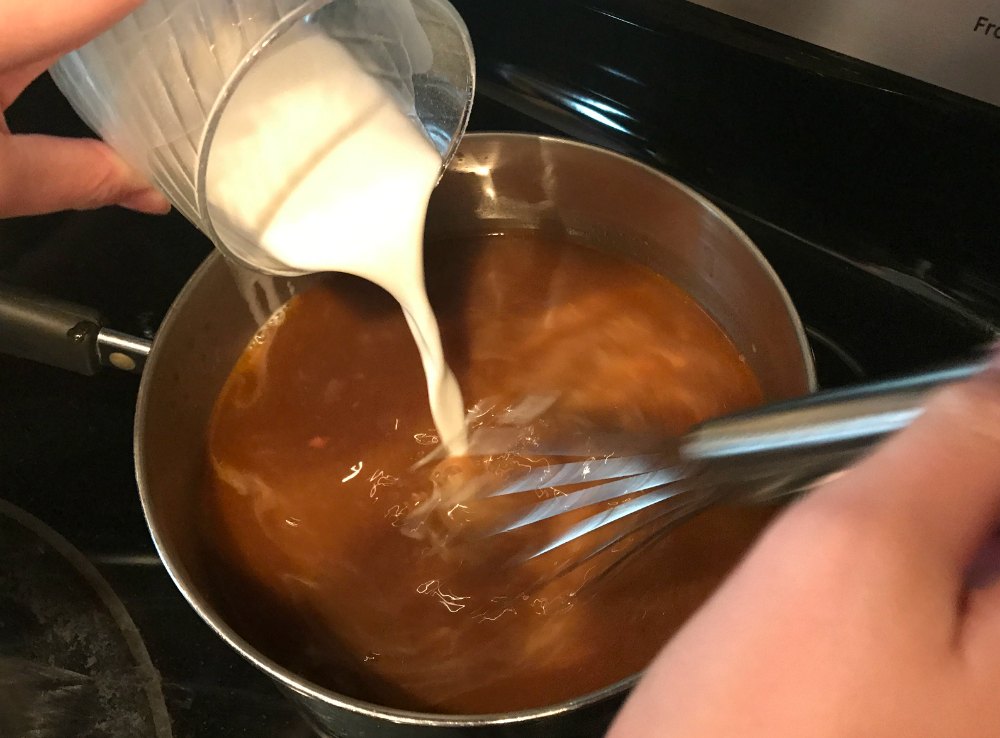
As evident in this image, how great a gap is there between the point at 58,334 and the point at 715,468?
48 centimetres

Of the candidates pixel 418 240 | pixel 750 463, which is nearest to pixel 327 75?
pixel 418 240

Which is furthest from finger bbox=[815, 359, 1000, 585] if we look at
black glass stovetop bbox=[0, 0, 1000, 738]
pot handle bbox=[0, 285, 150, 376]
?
pot handle bbox=[0, 285, 150, 376]

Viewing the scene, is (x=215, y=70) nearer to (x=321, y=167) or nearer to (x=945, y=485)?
(x=321, y=167)

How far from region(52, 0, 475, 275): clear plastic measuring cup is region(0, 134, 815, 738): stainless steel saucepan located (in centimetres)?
14

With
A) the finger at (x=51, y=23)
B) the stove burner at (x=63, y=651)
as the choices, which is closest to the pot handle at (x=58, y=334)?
the stove burner at (x=63, y=651)

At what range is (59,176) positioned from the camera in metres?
0.58

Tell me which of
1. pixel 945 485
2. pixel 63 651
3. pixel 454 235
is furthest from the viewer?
pixel 454 235

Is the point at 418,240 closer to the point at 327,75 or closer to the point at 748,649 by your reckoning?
the point at 327,75

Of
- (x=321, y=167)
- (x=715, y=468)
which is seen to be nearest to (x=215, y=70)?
(x=321, y=167)

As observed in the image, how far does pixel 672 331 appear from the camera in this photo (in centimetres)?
82

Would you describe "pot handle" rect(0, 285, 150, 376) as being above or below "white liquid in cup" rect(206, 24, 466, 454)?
below

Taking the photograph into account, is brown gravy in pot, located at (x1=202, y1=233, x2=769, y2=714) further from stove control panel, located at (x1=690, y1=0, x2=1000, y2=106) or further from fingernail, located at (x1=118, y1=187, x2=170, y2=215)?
stove control panel, located at (x1=690, y1=0, x2=1000, y2=106)

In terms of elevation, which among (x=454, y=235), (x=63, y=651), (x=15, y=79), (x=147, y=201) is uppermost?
(x=15, y=79)

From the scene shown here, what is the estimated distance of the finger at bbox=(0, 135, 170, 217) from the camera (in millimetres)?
560
